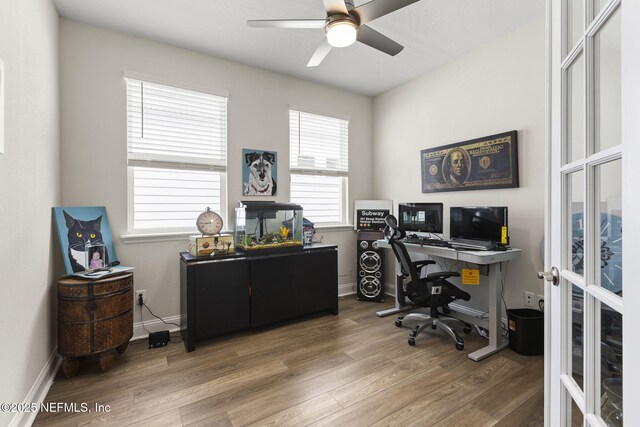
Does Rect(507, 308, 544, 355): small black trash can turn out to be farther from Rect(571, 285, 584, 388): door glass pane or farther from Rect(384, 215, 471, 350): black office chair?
Rect(571, 285, 584, 388): door glass pane

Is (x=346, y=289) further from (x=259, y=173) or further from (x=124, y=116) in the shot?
(x=124, y=116)

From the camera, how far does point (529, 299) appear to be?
262 centimetres

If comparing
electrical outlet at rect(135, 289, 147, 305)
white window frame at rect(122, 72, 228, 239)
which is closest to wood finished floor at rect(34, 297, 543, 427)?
electrical outlet at rect(135, 289, 147, 305)

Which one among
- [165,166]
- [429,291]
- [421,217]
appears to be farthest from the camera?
[421,217]

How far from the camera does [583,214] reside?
90 cm

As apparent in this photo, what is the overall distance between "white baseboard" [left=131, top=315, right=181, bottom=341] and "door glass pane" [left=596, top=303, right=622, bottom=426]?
309 cm

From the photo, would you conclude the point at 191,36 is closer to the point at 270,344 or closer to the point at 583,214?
the point at 270,344

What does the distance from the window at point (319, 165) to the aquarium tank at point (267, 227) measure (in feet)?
1.75

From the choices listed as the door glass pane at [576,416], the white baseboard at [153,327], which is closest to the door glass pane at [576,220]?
the door glass pane at [576,416]

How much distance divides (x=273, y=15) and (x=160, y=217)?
2.12m

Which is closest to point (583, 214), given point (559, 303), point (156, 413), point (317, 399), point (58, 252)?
point (559, 303)

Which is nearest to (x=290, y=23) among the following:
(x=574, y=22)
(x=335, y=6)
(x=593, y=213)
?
(x=335, y=6)

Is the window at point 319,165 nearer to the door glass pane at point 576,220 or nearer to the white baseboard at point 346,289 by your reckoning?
the white baseboard at point 346,289

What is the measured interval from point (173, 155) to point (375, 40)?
213cm
